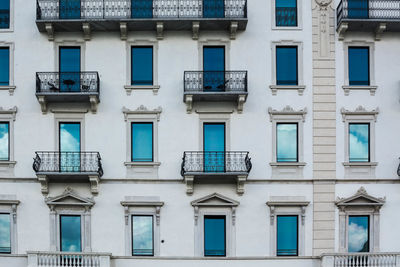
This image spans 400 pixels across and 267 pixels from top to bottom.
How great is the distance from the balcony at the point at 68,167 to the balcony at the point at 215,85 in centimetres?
461

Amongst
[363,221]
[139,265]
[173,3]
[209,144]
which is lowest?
[139,265]

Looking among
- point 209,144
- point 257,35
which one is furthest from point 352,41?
point 209,144

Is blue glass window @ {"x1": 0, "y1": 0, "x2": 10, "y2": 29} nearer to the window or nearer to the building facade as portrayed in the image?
Result: the building facade

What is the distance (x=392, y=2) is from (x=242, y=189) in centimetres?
1023

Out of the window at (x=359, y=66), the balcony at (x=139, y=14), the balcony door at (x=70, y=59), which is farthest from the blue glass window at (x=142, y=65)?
the window at (x=359, y=66)

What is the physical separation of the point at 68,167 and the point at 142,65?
536 cm

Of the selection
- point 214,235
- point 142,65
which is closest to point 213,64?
point 142,65

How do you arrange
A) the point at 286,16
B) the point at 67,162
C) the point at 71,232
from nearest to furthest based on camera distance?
the point at 67,162
the point at 71,232
the point at 286,16

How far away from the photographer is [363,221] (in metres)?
22.8

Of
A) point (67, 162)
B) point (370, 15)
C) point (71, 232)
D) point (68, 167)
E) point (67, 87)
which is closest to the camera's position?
point (68, 167)

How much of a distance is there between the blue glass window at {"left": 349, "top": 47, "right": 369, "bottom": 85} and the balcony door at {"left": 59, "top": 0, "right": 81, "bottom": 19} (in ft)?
38.8

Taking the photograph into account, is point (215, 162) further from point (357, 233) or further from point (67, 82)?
point (67, 82)

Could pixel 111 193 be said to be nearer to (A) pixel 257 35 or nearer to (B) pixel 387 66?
(A) pixel 257 35

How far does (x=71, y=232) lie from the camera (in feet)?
74.5
